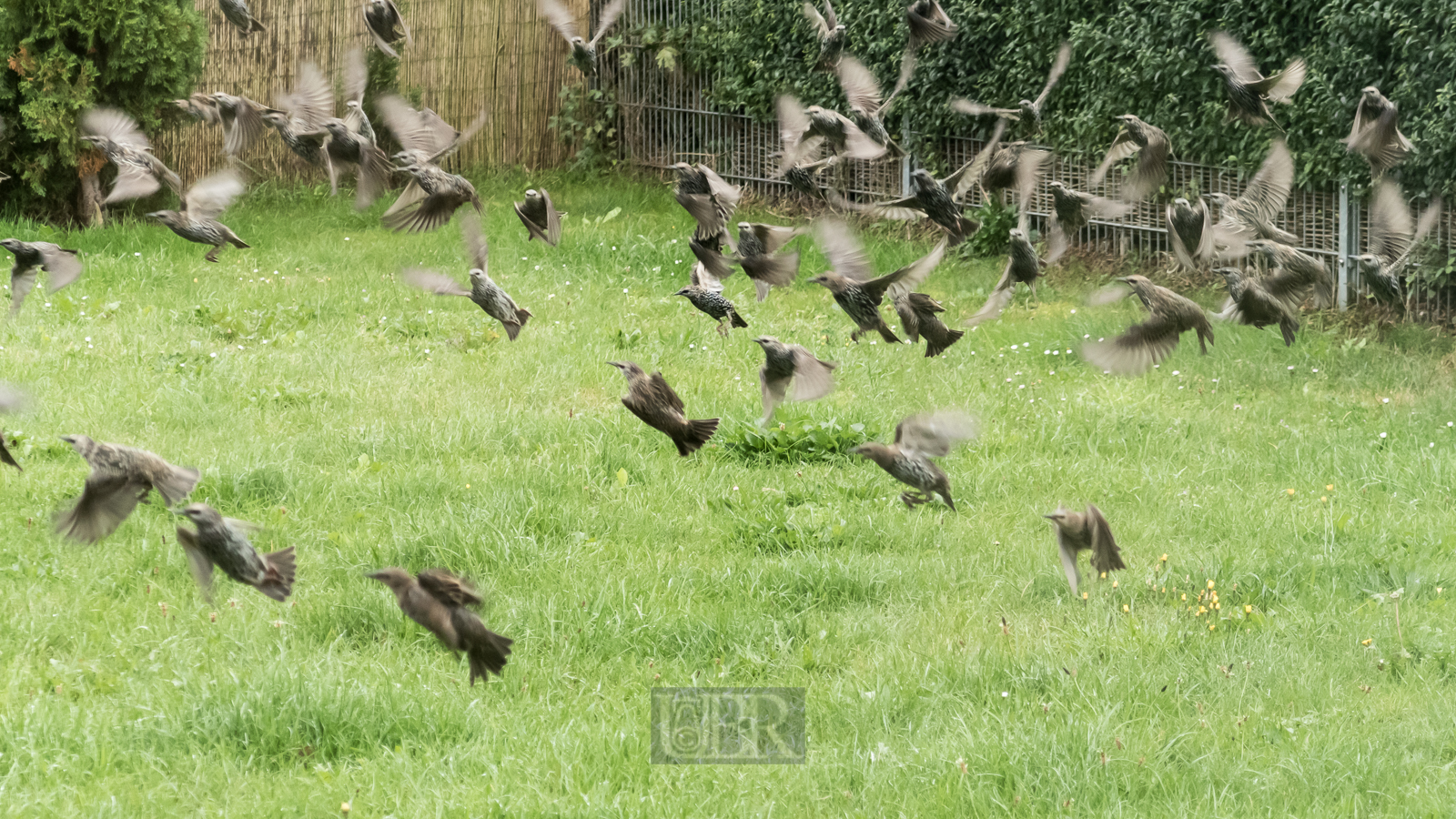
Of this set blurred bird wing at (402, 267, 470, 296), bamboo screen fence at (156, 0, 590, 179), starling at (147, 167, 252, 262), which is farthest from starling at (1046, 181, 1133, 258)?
bamboo screen fence at (156, 0, 590, 179)

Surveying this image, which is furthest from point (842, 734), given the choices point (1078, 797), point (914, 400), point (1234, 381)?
point (1234, 381)

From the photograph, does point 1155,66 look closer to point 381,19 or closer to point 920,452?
point 381,19

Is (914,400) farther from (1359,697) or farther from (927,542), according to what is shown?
(1359,697)

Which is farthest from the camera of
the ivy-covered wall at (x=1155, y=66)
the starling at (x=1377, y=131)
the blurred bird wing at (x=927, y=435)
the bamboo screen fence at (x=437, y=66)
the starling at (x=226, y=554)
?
the bamboo screen fence at (x=437, y=66)

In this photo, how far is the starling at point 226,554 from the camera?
333 cm

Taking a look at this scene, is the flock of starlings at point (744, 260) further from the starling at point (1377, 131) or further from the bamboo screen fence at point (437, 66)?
the bamboo screen fence at point (437, 66)

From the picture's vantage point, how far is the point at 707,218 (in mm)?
4445

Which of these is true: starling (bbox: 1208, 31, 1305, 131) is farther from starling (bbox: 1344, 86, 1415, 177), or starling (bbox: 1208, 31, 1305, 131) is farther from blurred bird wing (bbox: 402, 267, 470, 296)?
blurred bird wing (bbox: 402, 267, 470, 296)

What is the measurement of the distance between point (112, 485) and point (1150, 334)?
300 centimetres

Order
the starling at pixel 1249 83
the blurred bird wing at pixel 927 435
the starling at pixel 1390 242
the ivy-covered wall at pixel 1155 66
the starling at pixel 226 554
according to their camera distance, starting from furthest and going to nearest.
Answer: the ivy-covered wall at pixel 1155 66
the starling at pixel 1390 242
the starling at pixel 1249 83
the blurred bird wing at pixel 927 435
the starling at pixel 226 554

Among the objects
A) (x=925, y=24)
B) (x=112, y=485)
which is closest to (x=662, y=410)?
(x=112, y=485)

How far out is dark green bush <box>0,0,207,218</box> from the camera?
10.3m

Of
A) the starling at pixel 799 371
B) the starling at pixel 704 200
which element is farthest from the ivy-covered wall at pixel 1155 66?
Answer: the starling at pixel 799 371
